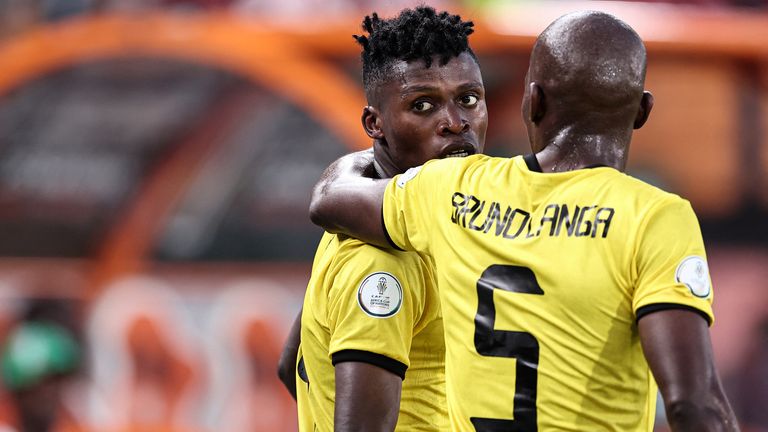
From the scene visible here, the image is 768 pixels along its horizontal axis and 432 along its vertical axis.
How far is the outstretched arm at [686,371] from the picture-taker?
7.67ft

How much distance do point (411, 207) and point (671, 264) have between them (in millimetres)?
626

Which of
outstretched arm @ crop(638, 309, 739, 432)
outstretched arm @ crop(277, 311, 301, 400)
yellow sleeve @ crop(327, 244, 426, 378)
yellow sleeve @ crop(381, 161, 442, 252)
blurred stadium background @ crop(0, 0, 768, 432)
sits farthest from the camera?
blurred stadium background @ crop(0, 0, 768, 432)

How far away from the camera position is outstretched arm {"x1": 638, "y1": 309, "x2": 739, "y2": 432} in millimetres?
2338

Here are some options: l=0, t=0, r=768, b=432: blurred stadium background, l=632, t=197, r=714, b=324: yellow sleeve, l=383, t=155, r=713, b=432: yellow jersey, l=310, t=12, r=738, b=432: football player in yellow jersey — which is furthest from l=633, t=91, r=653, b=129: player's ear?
l=0, t=0, r=768, b=432: blurred stadium background

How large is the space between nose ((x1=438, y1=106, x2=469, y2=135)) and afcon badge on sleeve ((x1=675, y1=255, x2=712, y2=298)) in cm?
85

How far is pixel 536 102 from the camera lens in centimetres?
266

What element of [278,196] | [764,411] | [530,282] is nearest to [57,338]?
[278,196]

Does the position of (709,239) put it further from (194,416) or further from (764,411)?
(194,416)

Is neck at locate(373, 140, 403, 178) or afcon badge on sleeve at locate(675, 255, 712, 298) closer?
afcon badge on sleeve at locate(675, 255, 712, 298)

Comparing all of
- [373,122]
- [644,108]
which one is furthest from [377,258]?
[644,108]

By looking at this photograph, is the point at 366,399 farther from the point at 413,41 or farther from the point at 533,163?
the point at 413,41

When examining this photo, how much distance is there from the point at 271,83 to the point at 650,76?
3.06 m

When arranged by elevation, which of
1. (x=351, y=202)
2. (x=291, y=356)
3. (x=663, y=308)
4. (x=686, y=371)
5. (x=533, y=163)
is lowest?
(x=291, y=356)

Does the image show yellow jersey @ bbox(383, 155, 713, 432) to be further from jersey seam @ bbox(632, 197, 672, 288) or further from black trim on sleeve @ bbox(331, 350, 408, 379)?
black trim on sleeve @ bbox(331, 350, 408, 379)
